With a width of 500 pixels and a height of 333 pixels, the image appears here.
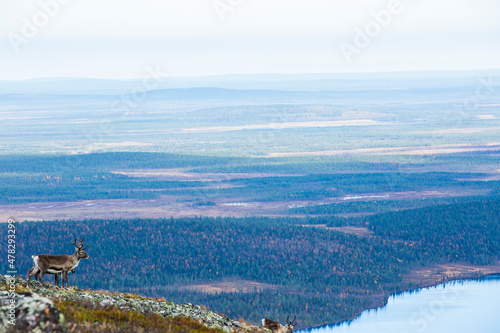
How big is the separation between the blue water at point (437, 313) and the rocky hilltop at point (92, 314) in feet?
216

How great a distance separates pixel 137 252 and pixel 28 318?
111m

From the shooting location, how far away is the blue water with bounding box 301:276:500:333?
9944cm

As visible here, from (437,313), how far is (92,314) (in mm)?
87960

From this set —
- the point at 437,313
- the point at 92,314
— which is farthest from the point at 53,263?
the point at 437,313

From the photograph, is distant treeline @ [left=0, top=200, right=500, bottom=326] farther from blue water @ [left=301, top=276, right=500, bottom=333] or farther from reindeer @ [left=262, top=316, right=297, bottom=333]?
reindeer @ [left=262, top=316, right=297, bottom=333]

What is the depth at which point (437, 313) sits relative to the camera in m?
110

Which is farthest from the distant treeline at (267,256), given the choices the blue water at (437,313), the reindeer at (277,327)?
the reindeer at (277,327)

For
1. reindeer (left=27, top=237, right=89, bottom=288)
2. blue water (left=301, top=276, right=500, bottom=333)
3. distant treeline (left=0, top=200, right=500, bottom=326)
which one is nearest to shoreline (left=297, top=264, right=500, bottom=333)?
blue water (left=301, top=276, right=500, bottom=333)

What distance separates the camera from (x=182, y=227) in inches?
5891

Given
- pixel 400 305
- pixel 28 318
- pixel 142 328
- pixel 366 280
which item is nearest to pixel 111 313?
pixel 142 328

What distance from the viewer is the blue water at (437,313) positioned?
9944 centimetres

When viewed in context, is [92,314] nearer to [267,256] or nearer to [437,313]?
[437,313]

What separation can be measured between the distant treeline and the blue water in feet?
11.2

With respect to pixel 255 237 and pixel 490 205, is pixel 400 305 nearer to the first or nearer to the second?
pixel 255 237
